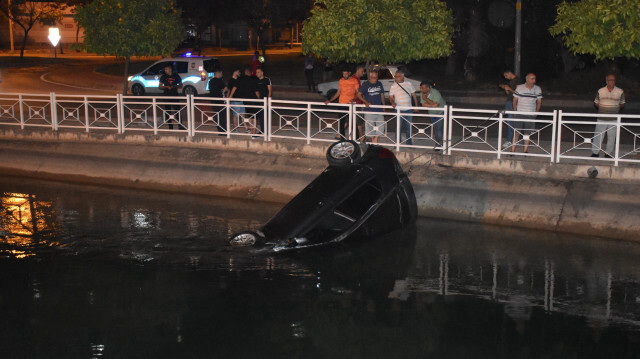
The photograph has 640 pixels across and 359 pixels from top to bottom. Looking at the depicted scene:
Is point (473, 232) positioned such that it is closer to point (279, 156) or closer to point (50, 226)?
point (279, 156)

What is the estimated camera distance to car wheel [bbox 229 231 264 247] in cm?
1053

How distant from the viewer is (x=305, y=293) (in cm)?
897

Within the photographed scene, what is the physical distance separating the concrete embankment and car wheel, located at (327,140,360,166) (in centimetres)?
177

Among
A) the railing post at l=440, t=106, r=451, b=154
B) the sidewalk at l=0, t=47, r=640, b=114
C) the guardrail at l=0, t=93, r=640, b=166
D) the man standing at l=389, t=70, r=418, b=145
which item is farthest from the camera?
the sidewalk at l=0, t=47, r=640, b=114

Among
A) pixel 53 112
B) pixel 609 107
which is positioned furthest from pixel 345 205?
pixel 53 112

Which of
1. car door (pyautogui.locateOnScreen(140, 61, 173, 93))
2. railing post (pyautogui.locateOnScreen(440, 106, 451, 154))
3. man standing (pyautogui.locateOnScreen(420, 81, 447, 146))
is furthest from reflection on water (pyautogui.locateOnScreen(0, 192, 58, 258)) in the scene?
car door (pyautogui.locateOnScreen(140, 61, 173, 93))

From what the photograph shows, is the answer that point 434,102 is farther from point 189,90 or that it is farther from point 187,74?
point 187,74

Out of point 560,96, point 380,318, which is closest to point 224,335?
point 380,318

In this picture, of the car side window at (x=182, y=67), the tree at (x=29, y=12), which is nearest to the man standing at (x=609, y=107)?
the car side window at (x=182, y=67)

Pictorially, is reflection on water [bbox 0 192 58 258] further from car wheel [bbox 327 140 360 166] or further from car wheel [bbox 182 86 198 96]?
car wheel [bbox 182 86 198 96]

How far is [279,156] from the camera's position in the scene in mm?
14445

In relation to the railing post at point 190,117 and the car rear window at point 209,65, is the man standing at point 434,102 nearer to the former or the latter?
the railing post at point 190,117

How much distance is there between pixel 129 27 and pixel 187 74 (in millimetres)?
7446

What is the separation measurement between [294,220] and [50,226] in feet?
13.6
